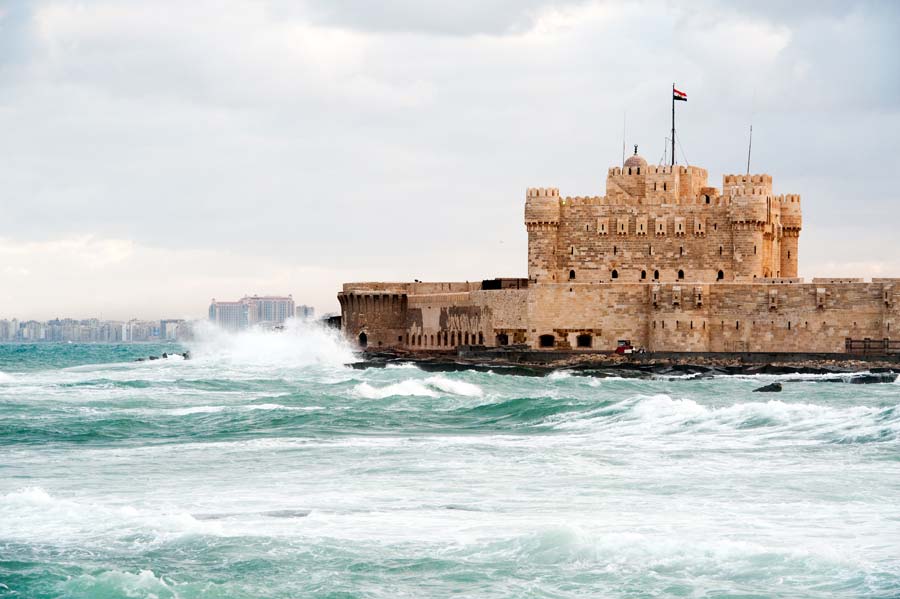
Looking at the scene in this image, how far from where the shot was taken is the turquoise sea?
1435 cm

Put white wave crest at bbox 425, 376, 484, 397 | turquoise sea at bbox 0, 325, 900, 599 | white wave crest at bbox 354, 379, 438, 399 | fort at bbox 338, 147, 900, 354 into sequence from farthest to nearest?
fort at bbox 338, 147, 900, 354 < white wave crest at bbox 425, 376, 484, 397 < white wave crest at bbox 354, 379, 438, 399 < turquoise sea at bbox 0, 325, 900, 599

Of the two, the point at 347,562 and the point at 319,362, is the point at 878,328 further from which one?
the point at 347,562

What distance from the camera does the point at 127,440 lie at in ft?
88.2

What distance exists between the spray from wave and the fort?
2.97 metres

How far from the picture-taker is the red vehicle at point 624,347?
50.2m

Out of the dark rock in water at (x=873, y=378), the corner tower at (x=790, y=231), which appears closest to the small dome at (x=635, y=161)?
the corner tower at (x=790, y=231)

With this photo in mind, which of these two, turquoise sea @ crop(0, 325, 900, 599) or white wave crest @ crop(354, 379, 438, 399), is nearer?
turquoise sea @ crop(0, 325, 900, 599)

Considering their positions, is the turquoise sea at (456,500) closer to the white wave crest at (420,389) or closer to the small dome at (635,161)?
the white wave crest at (420,389)

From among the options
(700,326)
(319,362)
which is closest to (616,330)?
(700,326)

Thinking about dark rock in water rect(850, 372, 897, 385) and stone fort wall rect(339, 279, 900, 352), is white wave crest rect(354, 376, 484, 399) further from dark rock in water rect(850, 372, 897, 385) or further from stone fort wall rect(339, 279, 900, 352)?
dark rock in water rect(850, 372, 897, 385)

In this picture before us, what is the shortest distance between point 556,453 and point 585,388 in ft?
57.2

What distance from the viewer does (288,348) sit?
69.6 meters

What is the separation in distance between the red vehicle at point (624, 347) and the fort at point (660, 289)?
0.21 m

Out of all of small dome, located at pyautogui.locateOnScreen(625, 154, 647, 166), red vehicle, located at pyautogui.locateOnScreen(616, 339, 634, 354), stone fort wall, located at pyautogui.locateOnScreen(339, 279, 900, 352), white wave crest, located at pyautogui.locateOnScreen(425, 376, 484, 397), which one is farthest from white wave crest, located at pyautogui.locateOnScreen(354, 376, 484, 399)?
small dome, located at pyautogui.locateOnScreen(625, 154, 647, 166)
